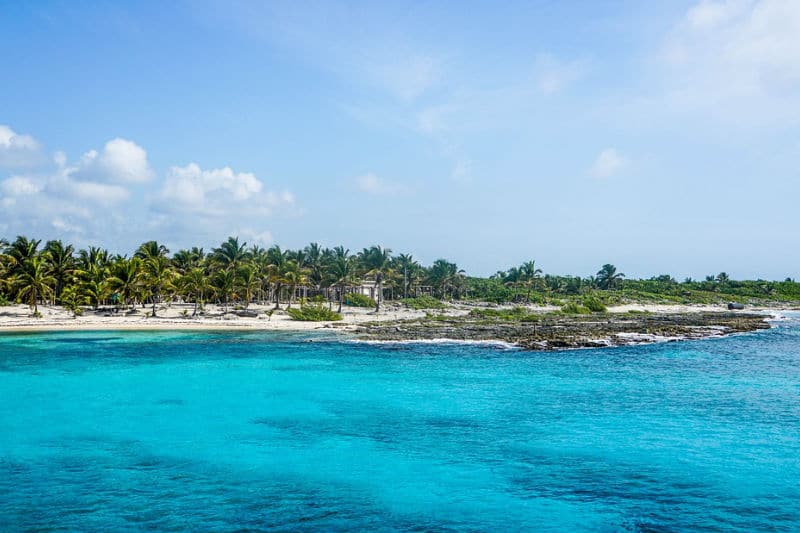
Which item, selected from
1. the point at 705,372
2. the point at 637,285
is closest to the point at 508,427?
the point at 705,372

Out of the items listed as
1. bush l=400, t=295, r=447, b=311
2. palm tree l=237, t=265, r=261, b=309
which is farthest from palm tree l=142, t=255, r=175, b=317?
bush l=400, t=295, r=447, b=311

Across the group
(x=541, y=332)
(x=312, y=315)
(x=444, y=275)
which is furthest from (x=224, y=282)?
(x=444, y=275)

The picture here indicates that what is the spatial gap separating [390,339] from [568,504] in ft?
127

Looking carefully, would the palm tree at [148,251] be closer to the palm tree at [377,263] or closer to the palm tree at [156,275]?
the palm tree at [156,275]

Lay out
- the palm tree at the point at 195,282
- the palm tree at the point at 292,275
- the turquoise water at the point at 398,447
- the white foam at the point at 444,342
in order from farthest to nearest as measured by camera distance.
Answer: the palm tree at the point at 292,275
the palm tree at the point at 195,282
the white foam at the point at 444,342
the turquoise water at the point at 398,447

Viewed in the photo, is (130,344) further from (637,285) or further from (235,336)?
(637,285)

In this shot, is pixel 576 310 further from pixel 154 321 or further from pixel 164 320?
pixel 154 321

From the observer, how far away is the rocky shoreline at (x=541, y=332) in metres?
50.1

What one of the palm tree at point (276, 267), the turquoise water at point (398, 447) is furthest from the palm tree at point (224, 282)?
the turquoise water at point (398, 447)

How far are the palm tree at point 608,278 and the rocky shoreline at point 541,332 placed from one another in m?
68.2

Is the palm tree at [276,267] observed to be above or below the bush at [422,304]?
above

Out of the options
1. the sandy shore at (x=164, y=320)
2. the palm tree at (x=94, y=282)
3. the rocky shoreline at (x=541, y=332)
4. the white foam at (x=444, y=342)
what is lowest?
the white foam at (x=444, y=342)

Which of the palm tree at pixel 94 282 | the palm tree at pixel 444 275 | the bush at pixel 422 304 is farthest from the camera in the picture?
the palm tree at pixel 444 275

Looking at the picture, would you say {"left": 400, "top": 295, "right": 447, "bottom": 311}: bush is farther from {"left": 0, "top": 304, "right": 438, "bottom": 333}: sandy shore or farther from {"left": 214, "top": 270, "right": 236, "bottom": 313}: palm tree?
{"left": 214, "top": 270, "right": 236, "bottom": 313}: palm tree
